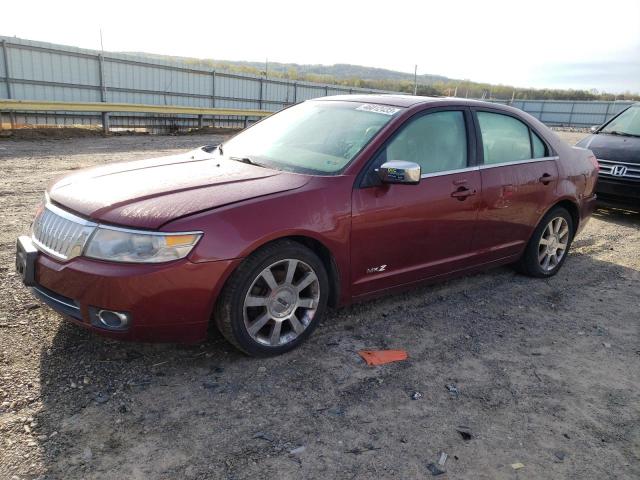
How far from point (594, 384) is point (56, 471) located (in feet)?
10.1

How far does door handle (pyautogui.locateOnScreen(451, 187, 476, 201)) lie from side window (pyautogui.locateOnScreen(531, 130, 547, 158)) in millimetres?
1166

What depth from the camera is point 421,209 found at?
3.82 meters

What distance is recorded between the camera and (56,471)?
2.25m

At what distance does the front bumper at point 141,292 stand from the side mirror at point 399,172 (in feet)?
3.90

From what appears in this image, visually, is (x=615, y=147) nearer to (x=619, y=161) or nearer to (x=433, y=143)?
(x=619, y=161)

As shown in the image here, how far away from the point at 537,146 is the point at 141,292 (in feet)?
12.9

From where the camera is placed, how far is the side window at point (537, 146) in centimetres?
492

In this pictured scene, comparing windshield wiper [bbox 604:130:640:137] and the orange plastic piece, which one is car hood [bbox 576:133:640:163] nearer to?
windshield wiper [bbox 604:130:640:137]

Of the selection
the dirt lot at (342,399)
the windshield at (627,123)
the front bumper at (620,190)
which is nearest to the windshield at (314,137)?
the dirt lot at (342,399)

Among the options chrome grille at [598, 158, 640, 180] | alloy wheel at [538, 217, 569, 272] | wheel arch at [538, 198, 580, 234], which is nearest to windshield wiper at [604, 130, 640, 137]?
chrome grille at [598, 158, 640, 180]

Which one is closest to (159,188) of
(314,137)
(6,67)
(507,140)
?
(314,137)

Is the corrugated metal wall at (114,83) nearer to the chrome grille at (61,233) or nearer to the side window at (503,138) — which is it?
the chrome grille at (61,233)

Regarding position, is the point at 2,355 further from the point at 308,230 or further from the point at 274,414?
the point at 308,230

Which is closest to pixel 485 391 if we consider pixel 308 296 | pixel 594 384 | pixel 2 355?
pixel 594 384
